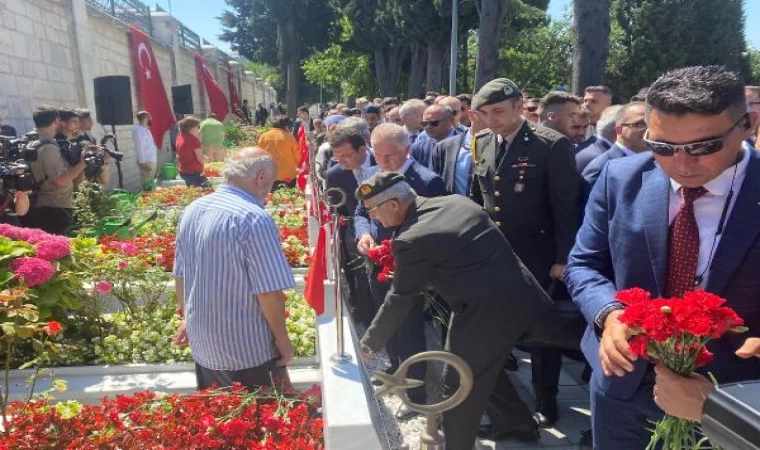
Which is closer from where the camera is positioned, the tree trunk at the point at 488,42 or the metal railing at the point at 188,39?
the tree trunk at the point at 488,42

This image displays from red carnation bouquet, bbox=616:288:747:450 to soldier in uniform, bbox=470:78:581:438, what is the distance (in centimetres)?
205

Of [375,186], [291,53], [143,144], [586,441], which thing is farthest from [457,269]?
[291,53]

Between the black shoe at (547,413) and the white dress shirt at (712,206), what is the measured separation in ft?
7.24

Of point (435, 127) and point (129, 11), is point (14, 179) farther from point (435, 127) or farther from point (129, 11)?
point (129, 11)

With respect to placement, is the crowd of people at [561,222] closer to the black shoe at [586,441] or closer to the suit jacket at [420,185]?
the suit jacket at [420,185]

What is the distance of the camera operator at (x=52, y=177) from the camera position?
17.2 ft

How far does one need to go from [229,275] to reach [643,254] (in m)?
1.73

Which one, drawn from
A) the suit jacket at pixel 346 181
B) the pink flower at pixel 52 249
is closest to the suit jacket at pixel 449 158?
the suit jacket at pixel 346 181

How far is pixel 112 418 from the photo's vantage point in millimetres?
2508

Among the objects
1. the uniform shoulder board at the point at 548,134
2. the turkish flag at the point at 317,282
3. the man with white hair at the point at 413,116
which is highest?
the man with white hair at the point at 413,116

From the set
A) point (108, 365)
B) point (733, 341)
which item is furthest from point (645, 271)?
point (108, 365)

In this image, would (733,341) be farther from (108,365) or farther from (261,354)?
(108,365)

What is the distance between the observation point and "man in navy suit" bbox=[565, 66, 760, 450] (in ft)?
5.18

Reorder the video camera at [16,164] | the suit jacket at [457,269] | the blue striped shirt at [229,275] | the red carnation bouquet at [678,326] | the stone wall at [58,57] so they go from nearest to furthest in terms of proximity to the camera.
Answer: the red carnation bouquet at [678,326]
the blue striped shirt at [229,275]
the suit jacket at [457,269]
the video camera at [16,164]
the stone wall at [58,57]
